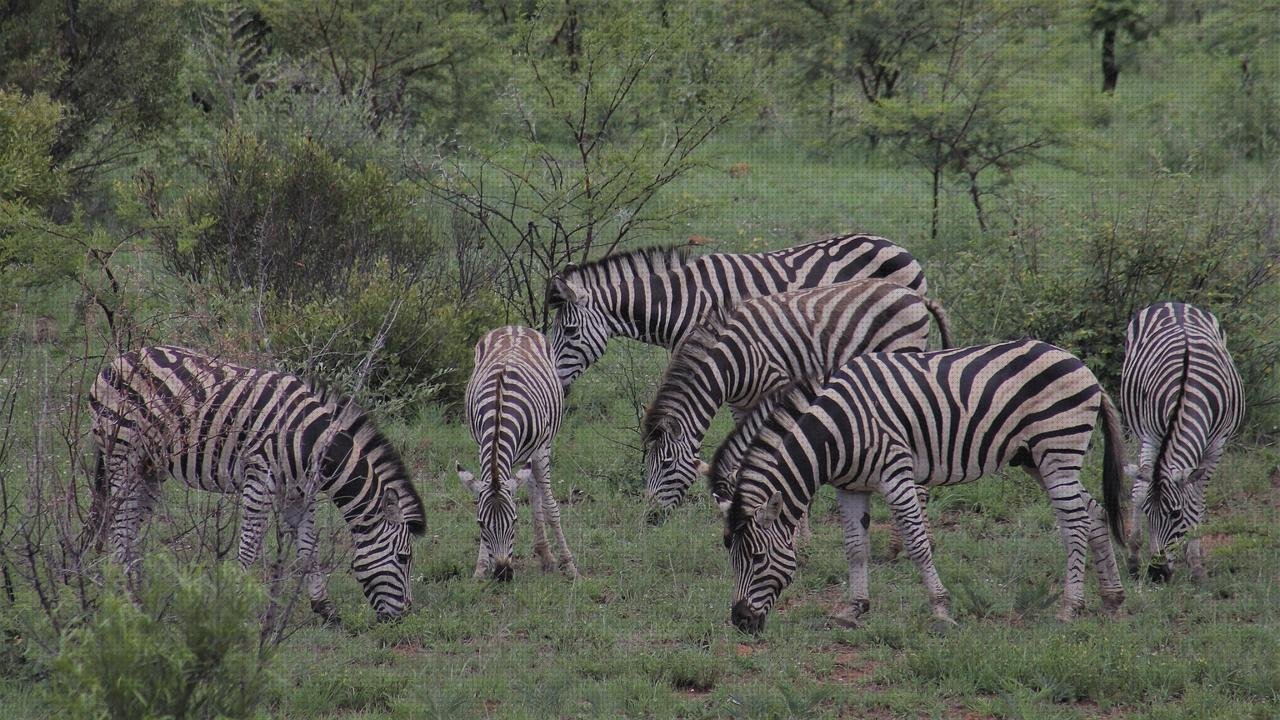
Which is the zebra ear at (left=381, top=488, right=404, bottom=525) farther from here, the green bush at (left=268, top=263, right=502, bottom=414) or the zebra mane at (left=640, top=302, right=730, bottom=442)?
the green bush at (left=268, top=263, right=502, bottom=414)

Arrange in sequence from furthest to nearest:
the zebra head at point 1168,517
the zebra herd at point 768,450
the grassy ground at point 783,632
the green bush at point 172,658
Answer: the zebra head at point 1168,517
the zebra herd at point 768,450
the grassy ground at point 783,632
the green bush at point 172,658

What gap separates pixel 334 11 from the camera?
18.2 meters

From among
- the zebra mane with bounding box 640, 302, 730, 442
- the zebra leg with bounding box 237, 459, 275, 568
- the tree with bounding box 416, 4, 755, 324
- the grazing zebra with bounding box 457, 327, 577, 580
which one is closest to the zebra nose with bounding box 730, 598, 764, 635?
the grazing zebra with bounding box 457, 327, 577, 580

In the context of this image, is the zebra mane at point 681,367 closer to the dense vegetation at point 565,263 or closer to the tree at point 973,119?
the dense vegetation at point 565,263

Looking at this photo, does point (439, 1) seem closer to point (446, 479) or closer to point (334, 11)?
point (334, 11)

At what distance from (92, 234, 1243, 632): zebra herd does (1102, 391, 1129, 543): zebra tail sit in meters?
0.01

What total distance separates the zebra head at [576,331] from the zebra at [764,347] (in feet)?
3.41

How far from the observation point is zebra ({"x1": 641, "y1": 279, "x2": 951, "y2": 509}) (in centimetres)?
834

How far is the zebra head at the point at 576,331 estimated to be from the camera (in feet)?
30.8

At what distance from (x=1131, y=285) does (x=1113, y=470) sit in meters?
3.61

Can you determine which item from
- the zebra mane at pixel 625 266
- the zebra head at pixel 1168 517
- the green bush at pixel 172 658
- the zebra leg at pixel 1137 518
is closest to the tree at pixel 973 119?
the zebra mane at pixel 625 266

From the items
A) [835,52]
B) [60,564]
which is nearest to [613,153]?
[60,564]

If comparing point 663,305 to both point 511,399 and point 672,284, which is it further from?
point 511,399

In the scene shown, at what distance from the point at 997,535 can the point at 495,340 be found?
353cm
